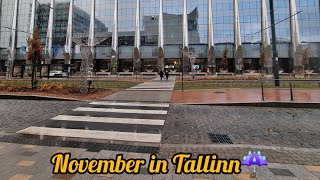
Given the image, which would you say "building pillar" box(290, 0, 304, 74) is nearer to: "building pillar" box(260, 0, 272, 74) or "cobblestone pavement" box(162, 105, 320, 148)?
"building pillar" box(260, 0, 272, 74)

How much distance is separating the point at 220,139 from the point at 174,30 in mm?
52674

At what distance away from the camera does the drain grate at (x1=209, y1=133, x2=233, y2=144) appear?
527 centimetres

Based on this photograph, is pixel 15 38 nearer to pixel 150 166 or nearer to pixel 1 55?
pixel 1 55

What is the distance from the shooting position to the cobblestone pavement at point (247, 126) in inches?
213

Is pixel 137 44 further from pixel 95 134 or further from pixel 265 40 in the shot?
pixel 95 134

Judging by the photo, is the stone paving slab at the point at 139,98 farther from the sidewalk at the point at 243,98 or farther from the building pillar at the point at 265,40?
the building pillar at the point at 265,40

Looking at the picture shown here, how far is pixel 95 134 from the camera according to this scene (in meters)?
5.87

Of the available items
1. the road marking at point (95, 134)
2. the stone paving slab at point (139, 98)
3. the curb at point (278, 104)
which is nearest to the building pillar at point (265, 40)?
the curb at point (278, 104)

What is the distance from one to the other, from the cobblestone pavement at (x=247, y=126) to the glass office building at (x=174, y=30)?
143 ft

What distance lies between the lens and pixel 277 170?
3.64 meters

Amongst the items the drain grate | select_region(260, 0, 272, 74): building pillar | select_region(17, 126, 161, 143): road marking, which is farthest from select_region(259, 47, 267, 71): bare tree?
select_region(17, 126, 161, 143): road marking

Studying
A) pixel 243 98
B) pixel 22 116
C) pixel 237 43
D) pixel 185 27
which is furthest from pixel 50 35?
pixel 243 98

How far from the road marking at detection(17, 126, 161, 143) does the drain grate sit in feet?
4.78

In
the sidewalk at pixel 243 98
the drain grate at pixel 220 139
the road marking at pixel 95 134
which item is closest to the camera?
the drain grate at pixel 220 139
